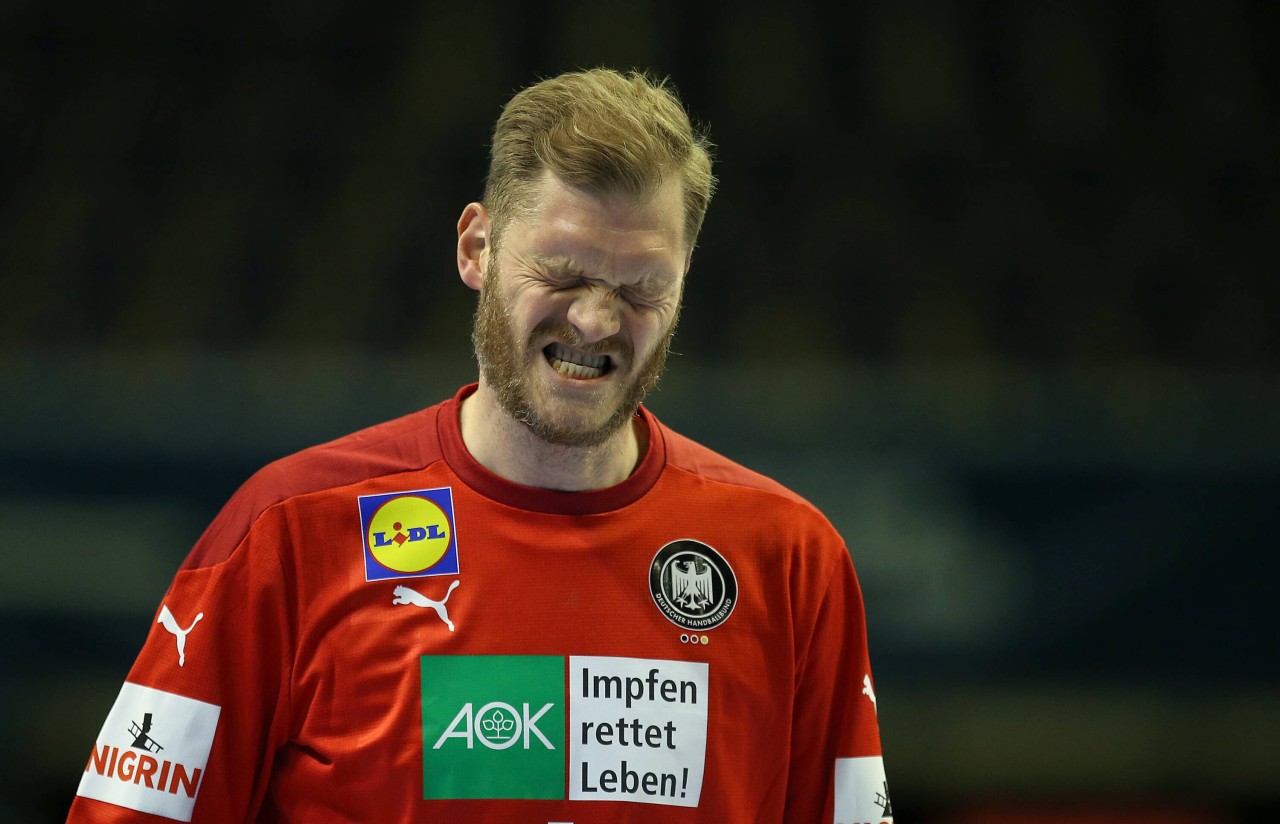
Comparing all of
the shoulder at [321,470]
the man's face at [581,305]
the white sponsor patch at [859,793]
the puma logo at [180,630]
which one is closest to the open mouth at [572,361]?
the man's face at [581,305]

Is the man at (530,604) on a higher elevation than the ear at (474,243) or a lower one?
lower

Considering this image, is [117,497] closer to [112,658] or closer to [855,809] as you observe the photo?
[112,658]

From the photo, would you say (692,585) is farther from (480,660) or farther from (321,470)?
(321,470)

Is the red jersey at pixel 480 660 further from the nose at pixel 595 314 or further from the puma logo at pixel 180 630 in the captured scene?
→ the nose at pixel 595 314

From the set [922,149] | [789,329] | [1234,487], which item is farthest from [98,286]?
[1234,487]

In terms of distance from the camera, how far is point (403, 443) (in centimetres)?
180

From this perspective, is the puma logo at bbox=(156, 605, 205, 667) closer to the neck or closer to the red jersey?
the red jersey

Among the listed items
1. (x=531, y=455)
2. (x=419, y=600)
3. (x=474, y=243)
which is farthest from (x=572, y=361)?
(x=419, y=600)

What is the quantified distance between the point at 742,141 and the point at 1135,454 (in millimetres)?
2106

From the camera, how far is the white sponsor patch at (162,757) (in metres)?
1.60

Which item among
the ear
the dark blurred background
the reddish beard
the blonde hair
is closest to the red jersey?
the reddish beard

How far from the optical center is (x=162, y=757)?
1.60 m

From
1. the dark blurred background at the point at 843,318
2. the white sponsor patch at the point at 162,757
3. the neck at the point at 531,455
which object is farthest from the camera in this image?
the dark blurred background at the point at 843,318

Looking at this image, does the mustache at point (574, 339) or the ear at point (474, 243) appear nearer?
the mustache at point (574, 339)
